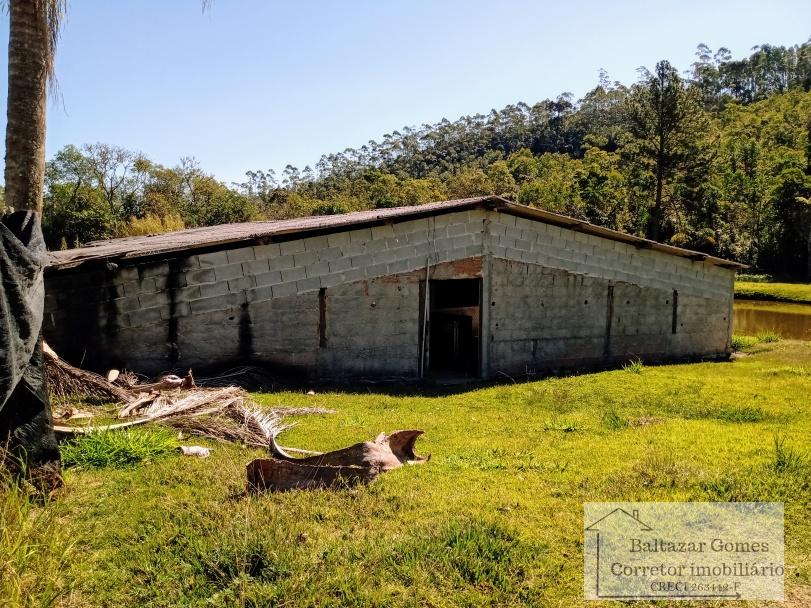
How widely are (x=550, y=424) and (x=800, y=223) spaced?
43.8 metres

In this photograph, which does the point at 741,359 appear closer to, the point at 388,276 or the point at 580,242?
the point at 580,242

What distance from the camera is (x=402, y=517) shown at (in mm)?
4875

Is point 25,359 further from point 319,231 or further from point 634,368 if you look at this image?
point 634,368

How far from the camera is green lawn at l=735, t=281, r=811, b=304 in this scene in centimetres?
3461

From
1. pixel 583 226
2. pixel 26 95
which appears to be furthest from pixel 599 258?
pixel 26 95

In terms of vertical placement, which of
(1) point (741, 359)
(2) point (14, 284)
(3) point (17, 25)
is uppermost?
(3) point (17, 25)

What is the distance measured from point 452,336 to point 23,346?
11726mm

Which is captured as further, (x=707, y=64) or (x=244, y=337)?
(x=707, y=64)

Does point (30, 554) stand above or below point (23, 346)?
below

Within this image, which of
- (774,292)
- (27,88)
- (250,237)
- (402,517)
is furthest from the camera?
(774,292)

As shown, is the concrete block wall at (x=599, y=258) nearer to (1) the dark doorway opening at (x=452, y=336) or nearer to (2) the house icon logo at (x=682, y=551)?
(1) the dark doorway opening at (x=452, y=336)

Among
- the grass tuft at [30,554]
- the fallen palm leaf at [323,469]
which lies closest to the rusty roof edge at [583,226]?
the fallen palm leaf at [323,469]

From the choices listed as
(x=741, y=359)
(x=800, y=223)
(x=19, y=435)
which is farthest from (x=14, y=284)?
(x=800, y=223)

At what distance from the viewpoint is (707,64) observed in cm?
12000
